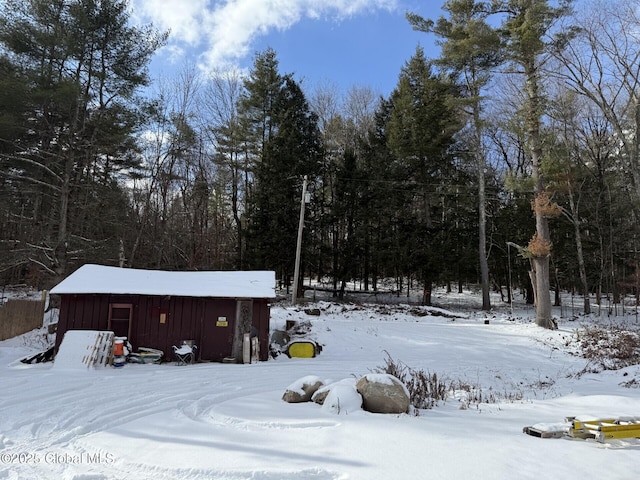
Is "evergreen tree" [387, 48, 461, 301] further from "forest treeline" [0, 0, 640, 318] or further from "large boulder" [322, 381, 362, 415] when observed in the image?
"large boulder" [322, 381, 362, 415]

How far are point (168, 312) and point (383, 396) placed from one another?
27.3 feet

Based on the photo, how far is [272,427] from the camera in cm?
509

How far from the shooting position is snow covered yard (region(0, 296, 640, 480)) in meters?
3.76

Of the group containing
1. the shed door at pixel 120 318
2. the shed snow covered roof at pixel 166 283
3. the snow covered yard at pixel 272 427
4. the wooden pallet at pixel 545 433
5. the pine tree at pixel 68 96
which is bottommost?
the snow covered yard at pixel 272 427

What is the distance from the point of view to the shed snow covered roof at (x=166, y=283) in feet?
38.4

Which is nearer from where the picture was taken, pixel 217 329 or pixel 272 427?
pixel 272 427

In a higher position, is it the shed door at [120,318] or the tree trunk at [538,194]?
the tree trunk at [538,194]

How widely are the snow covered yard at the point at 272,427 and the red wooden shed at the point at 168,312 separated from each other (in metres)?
1.14

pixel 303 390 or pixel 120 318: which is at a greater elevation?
pixel 120 318

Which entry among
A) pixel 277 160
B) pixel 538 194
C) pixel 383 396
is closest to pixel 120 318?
pixel 383 396

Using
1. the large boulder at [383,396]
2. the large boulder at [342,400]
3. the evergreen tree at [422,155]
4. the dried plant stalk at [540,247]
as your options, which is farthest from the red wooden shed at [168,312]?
the evergreen tree at [422,155]

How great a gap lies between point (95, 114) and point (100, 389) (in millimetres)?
15377

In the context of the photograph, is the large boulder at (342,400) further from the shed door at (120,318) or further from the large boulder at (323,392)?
the shed door at (120,318)

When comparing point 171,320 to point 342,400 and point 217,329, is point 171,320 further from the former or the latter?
point 342,400
